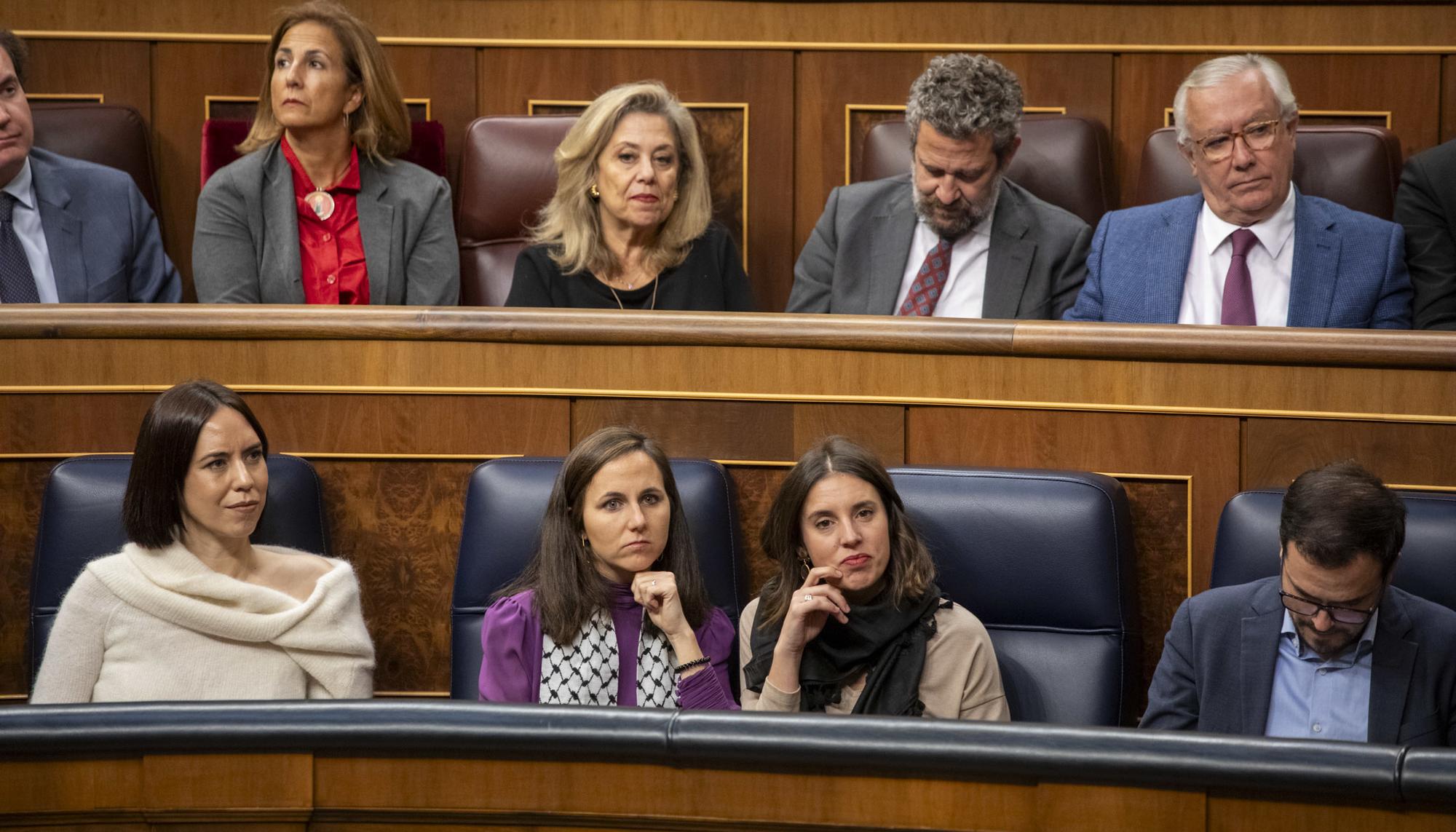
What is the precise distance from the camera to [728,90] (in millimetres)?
1930

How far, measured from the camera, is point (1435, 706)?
111 cm

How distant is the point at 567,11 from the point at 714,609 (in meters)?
0.96

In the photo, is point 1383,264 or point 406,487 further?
point 1383,264

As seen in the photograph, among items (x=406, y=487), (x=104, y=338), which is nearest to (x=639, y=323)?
(x=406, y=487)

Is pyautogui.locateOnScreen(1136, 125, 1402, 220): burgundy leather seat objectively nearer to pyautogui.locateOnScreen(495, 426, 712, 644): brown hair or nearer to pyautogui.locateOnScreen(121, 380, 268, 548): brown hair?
pyautogui.locateOnScreen(495, 426, 712, 644): brown hair

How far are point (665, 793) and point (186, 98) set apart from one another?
4.59ft

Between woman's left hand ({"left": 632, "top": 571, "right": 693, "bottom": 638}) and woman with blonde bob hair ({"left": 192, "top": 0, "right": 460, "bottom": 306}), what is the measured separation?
620 mm

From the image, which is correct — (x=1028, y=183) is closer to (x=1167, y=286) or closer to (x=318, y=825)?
(x=1167, y=286)

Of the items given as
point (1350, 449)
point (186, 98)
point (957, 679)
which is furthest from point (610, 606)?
point (186, 98)

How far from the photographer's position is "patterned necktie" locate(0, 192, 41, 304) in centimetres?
164

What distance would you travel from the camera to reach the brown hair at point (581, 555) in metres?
1.24

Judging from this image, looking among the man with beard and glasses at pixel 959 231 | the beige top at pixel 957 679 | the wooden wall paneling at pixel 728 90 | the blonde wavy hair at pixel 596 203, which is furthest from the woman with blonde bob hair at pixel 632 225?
the beige top at pixel 957 679

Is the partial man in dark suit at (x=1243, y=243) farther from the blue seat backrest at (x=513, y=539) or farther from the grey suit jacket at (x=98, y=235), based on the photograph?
the grey suit jacket at (x=98, y=235)

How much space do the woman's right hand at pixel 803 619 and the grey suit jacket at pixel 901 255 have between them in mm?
503
